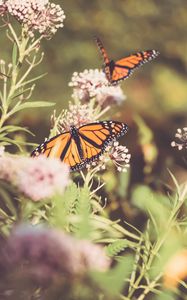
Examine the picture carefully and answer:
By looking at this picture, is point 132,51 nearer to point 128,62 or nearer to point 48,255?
point 128,62

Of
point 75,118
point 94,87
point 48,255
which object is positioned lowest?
point 48,255

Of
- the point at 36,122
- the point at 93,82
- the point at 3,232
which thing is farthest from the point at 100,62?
the point at 3,232

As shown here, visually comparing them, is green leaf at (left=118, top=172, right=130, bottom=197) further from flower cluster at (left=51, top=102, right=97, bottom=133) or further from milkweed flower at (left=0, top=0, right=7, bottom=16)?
milkweed flower at (left=0, top=0, right=7, bottom=16)

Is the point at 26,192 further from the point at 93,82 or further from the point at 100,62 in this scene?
→ the point at 100,62

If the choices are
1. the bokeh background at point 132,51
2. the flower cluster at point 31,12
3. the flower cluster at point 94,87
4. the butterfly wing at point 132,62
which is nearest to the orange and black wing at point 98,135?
the flower cluster at point 94,87

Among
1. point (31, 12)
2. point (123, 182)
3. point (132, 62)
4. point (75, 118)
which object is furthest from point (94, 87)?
point (132, 62)

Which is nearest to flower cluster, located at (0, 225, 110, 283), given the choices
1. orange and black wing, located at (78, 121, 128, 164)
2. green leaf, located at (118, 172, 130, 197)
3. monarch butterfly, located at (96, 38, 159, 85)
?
orange and black wing, located at (78, 121, 128, 164)

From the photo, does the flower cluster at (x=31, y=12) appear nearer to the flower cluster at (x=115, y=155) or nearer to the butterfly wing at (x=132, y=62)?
the flower cluster at (x=115, y=155)
